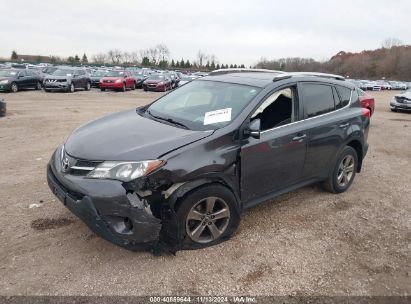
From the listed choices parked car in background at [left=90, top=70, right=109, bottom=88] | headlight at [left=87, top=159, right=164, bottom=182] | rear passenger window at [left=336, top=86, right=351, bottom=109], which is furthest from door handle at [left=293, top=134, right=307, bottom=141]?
parked car in background at [left=90, top=70, right=109, bottom=88]

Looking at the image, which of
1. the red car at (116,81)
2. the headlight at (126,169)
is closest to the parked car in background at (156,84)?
the red car at (116,81)

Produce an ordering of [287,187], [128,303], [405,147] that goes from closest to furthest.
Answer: [128,303] → [287,187] → [405,147]

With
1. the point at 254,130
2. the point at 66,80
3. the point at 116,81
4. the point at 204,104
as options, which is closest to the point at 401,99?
the point at 204,104

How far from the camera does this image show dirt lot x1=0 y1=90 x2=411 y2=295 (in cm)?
296

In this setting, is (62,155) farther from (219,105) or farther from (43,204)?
(219,105)

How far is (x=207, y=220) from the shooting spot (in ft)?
11.1

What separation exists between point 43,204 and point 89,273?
1.71 meters

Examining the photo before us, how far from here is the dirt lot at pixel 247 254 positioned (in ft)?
9.70

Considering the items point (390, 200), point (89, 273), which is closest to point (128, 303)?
point (89, 273)

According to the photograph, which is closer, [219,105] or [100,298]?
[100,298]

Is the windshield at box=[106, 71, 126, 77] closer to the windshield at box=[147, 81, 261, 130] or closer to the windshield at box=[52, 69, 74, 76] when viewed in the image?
the windshield at box=[52, 69, 74, 76]

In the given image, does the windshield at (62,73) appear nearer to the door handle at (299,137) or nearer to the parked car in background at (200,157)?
the parked car in background at (200,157)

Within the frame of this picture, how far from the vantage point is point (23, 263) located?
3160 millimetres

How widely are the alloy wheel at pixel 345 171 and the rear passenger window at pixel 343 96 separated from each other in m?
0.75
